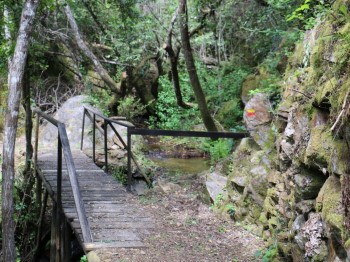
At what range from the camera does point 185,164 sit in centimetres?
1174

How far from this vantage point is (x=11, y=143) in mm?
6055

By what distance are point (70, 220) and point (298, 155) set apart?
305cm

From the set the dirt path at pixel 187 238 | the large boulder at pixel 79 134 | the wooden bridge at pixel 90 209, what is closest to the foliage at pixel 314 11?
the wooden bridge at pixel 90 209

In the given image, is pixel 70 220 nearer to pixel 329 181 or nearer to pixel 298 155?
pixel 298 155

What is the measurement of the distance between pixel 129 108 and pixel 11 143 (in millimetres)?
8336

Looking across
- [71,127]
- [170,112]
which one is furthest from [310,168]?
[170,112]

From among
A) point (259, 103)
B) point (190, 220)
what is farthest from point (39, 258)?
point (259, 103)

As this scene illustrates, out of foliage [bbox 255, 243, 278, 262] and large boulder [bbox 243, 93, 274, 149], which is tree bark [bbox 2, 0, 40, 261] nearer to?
foliage [bbox 255, 243, 278, 262]

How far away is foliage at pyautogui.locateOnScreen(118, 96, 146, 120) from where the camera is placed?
14.0m

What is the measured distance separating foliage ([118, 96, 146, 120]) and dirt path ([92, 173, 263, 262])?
777 centimetres

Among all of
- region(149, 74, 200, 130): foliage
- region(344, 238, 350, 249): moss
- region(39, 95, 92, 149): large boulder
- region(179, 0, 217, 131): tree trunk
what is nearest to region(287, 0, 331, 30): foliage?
region(344, 238, 350, 249): moss

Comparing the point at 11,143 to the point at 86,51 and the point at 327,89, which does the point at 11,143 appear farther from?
the point at 86,51

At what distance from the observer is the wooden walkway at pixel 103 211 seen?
15.0 feet

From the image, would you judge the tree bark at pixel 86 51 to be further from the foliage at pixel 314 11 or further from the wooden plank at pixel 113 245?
the wooden plank at pixel 113 245
